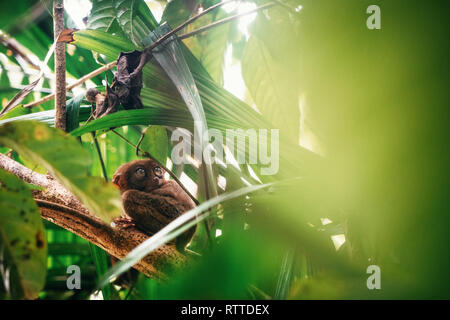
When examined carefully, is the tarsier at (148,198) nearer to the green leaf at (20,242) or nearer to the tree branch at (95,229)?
the tree branch at (95,229)

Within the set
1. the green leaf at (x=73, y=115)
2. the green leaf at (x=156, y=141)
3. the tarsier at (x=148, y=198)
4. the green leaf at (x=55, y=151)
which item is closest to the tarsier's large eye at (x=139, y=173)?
the tarsier at (x=148, y=198)

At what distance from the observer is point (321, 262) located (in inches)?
17.4

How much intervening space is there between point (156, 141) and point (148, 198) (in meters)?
0.12

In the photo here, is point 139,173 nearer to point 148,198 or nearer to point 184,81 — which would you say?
point 148,198

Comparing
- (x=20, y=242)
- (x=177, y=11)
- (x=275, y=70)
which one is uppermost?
(x=177, y=11)

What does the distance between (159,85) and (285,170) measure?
327mm

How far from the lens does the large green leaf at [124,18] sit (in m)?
0.67

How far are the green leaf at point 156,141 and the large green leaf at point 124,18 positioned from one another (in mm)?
184

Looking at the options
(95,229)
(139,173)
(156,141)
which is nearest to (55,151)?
(95,229)

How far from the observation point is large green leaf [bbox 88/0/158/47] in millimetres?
666

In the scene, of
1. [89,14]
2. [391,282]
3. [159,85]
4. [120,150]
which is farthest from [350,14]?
[120,150]

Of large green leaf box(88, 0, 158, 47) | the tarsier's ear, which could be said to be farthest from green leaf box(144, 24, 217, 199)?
the tarsier's ear

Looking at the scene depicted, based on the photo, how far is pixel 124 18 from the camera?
2.19 ft
